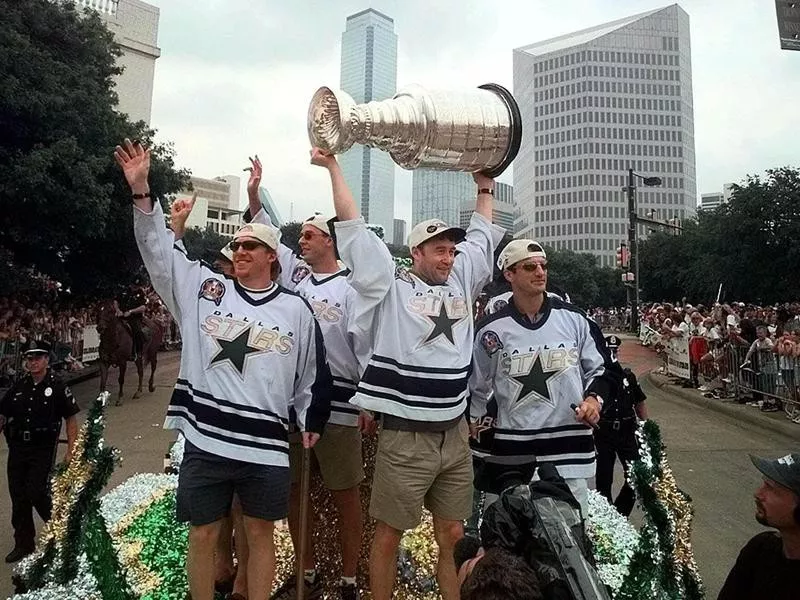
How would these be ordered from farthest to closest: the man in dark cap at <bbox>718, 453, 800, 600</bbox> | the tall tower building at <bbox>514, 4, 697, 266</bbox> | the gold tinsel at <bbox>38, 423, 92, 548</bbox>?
the tall tower building at <bbox>514, 4, 697, 266</bbox> < the gold tinsel at <bbox>38, 423, 92, 548</bbox> < the man in dark cap at <bbox>718, 453, 800, 600</bbox>

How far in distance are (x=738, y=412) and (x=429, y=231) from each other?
9.88m

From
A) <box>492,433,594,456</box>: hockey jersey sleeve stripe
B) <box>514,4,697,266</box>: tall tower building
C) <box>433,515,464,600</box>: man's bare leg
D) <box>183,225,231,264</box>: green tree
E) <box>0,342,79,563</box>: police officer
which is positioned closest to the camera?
<box>433,515,464,600</box>: man's bare leg

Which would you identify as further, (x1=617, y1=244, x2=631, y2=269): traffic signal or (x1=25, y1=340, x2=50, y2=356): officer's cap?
(x1=617, y1=244, x2=631, y2=269): traffic signal

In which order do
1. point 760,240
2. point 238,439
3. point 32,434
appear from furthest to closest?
point 760,240, point 32,434, point 238,439

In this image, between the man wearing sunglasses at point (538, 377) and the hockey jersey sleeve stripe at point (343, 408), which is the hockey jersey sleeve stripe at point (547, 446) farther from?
the hockey jersey sleeve stripe at point (343, 408)

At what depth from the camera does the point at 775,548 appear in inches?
97.9

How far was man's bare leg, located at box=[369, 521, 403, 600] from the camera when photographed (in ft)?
9.13

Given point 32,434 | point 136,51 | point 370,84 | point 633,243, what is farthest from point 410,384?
point 136,51

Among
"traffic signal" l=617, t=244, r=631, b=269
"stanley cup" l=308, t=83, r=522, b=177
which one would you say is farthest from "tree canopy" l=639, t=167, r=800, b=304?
"stanley cup" l=308, t=83, r=522, b=177

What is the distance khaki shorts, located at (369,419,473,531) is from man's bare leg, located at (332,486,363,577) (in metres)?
0.52

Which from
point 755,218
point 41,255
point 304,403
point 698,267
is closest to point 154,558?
point 304,403

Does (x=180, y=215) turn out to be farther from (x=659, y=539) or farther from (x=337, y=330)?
(x=659, y=539)

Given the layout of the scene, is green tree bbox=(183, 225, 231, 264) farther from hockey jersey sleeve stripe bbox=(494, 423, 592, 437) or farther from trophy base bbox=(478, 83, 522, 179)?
hockey jersey sleeve stripe bbox=(494, 423, 592, 437)

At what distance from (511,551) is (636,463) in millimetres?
2296
